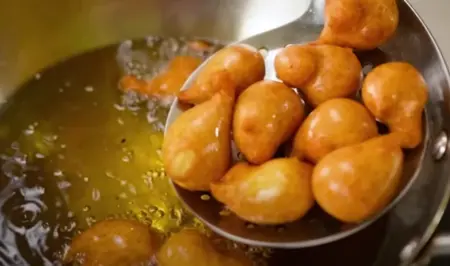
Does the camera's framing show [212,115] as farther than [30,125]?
No

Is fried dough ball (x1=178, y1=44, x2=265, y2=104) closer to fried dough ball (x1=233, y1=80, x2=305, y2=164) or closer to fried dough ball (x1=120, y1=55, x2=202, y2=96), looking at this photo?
fried dough ball (x1=233, y1=80, x2=305, y2=164)

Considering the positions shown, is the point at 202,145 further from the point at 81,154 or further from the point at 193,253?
the point at 81,154

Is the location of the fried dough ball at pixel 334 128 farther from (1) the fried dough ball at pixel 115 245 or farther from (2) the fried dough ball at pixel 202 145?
(1) the fried dough ball at pixel 115 245

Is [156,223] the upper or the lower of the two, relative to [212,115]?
lower

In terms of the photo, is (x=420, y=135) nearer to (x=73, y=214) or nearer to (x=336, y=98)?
(x=336, y=98)

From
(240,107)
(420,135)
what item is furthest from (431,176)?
(240,107)

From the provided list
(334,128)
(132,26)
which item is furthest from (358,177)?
(132,26)
